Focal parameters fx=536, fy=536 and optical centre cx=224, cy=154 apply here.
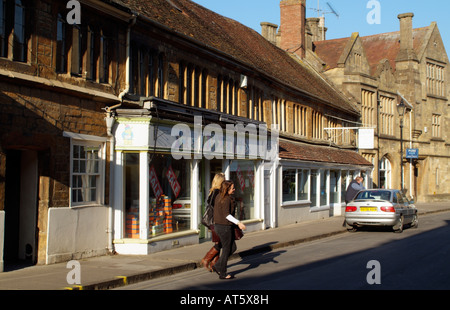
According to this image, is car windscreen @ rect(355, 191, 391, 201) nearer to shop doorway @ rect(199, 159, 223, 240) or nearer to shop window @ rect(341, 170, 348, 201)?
shop doorway @ rect(199, 159, 223, 240)

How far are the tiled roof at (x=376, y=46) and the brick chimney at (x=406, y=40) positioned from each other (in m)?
1.48

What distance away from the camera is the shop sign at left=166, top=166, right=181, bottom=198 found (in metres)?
14.6

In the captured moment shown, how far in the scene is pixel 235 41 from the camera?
2403 cm

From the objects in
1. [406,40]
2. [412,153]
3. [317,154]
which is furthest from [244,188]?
[406,40]

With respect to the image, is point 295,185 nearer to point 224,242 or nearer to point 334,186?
point 334,186

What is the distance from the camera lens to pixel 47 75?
441 inches

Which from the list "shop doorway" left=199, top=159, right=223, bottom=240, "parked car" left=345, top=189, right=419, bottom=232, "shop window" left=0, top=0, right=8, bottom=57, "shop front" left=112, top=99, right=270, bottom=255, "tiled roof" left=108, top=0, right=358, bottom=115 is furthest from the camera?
"parked car" left=345, top=189, right=419, bottom=232

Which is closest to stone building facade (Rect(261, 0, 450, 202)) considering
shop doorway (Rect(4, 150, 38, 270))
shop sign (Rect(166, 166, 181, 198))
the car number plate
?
the car number plate

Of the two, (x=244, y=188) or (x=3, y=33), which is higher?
(x=3, y=33)

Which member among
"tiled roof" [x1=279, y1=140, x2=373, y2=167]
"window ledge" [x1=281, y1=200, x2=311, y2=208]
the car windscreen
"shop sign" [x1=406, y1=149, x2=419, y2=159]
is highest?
"shop sign" [x1=406, y1=149, x2=419, y2=159]

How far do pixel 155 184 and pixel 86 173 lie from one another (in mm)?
2088

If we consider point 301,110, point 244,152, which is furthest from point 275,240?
point 301,110

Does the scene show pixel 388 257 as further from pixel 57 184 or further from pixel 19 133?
pixel 19 133
